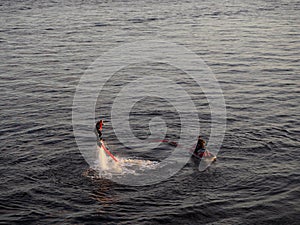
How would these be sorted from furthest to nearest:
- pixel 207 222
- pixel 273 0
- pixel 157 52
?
pixel 273 0 < pixel 157 52 < pixel 207 222

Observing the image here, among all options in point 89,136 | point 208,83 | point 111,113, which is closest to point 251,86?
point 208,83

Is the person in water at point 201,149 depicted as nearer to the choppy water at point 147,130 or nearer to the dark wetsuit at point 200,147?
the dark wetsuit at point 200,147

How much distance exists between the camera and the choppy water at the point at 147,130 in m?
17.2

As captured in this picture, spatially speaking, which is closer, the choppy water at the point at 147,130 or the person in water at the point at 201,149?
the choppy water at the point at 147,130

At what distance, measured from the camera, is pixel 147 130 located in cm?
2556

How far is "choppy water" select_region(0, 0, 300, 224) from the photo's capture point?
17219mm

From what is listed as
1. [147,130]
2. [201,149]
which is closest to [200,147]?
[201,149]

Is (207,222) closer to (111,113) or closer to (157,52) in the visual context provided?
(111,113)

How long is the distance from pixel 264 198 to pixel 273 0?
67.5 m

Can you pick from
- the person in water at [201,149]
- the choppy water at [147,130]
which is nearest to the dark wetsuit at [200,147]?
the person in water at [201,149]

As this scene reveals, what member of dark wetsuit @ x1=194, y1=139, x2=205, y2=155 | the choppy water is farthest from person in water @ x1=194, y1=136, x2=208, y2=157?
the choppy water

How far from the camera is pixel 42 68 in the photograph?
39.4 meters

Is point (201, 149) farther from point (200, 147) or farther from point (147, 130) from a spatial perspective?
point (147, 130)

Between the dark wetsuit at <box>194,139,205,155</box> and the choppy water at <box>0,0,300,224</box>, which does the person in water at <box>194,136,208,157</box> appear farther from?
the choppy water at <box>0,0,300,224</box>
